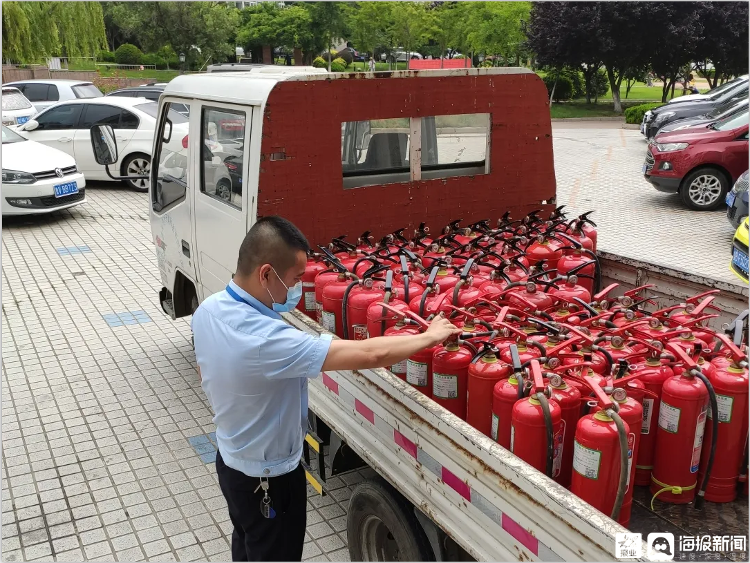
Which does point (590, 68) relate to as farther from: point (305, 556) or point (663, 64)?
point (305, 556)

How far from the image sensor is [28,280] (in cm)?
912

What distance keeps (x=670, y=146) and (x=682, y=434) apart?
1039 centimetres

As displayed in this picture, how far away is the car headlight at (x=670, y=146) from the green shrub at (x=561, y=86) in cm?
2173

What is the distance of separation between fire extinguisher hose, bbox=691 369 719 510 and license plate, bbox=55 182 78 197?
11203mm

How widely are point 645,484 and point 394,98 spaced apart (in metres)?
2.81

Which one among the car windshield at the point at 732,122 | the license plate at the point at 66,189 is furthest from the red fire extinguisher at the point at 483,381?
the car windshield at the point at 732,122

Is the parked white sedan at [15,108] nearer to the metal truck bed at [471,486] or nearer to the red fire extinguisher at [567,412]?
the metal truck bed at [471,486]

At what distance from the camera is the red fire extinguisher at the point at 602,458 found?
2.42 meters

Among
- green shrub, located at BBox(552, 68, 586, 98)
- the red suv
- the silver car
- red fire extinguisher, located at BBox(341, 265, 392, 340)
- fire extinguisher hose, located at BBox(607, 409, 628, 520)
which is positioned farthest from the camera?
green shrub, located at BBox(552, 68, 586, 98)

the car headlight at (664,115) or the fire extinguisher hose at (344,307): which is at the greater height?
the fire extinguisher hose at (344,307)

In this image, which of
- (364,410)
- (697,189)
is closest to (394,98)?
(364,410)

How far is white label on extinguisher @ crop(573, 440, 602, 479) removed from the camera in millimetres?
2455

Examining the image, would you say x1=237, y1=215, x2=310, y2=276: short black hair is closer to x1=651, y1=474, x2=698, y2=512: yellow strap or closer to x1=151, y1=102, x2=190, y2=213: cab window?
x1=651, y1=474, x2=698, y2=512: yellow strap

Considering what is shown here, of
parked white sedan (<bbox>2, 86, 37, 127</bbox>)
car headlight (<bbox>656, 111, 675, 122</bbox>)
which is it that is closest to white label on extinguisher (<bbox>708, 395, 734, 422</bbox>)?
car headlight (<bbox>656, 111, 675, 122</bbox>)
